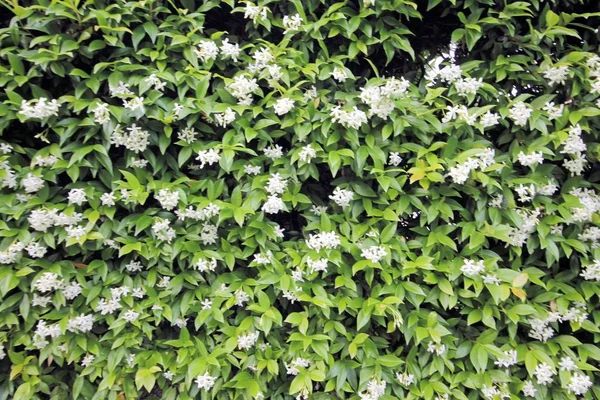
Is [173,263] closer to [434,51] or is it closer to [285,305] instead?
[285,305]

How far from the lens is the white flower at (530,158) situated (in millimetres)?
1934

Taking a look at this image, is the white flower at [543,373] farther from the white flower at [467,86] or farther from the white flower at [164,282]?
the white flower at [164,282]

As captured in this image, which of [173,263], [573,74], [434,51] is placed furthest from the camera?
[434,51]

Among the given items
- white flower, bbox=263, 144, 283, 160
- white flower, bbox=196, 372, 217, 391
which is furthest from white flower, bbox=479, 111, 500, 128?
white flower, bbox=196, 372, 217, 391

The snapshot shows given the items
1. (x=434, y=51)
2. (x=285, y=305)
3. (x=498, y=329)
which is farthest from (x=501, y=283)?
(x=434, y=51)

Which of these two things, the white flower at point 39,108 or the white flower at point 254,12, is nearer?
the white flower at point 39,108

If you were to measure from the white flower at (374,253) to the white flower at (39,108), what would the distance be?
168 cm

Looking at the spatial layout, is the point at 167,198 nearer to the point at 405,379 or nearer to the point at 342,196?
the point at 342,196

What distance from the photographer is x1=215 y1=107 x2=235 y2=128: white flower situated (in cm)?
192

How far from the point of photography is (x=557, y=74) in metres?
2.01

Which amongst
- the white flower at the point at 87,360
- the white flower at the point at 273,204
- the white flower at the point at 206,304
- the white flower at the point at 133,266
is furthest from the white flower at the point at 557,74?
the white flower at the point at 87,360

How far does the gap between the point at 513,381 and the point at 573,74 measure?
64.1 inches

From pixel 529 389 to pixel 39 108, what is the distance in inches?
111

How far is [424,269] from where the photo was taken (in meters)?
2.00
